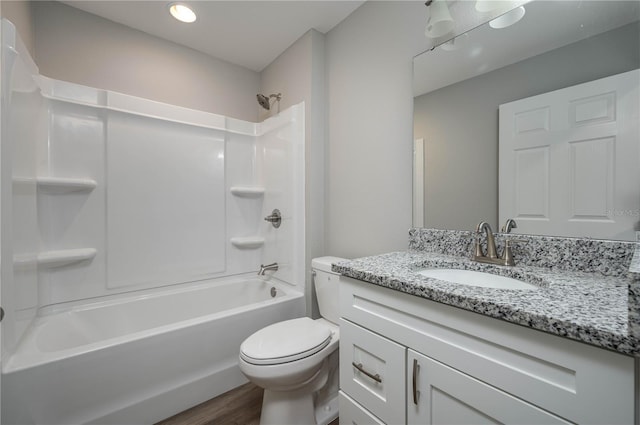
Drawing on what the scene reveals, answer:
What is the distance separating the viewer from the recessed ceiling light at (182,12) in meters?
1.72

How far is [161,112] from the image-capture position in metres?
2.01

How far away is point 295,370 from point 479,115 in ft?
4.79

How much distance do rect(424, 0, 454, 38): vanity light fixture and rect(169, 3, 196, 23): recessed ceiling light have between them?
1548 mm

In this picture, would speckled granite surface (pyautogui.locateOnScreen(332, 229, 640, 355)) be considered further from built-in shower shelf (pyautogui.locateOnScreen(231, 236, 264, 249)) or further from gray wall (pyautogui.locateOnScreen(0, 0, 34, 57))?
gray wall (pyautogui.locateOnScreen(0, 0, 34, 57))

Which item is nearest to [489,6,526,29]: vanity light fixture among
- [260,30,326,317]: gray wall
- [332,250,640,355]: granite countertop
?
[332,250,640,355]: granite countertop

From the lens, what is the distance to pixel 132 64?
6.44 feet

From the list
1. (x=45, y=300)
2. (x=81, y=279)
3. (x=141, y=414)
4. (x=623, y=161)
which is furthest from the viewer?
(x=81, y=279)

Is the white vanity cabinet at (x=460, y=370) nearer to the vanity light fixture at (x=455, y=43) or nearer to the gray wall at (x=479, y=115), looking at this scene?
the gray wall at (x=479, y=115)

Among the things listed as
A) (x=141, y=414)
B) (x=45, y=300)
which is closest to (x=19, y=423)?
(x=141, y=414)

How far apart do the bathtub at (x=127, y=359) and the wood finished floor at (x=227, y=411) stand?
0.04m

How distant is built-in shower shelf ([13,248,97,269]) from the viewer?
4.92ft

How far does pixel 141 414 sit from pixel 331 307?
1.13 m

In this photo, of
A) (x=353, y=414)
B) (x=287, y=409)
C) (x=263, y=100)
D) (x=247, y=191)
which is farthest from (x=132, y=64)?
(x=353, y=414)

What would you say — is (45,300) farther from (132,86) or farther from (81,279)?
(132,86)
